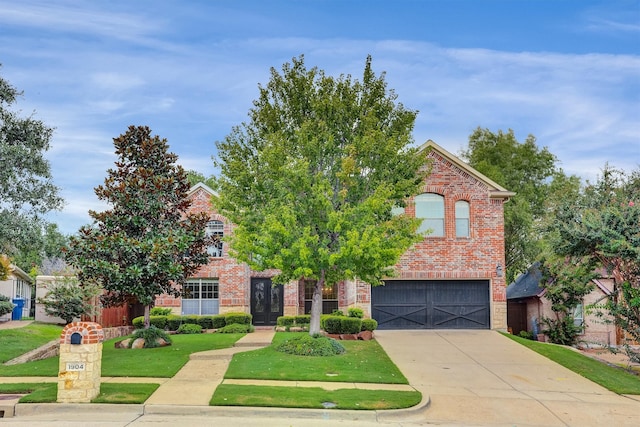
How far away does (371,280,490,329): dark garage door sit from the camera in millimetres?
25312

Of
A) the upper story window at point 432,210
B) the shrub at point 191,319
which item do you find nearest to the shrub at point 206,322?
the shrub at point 191,319

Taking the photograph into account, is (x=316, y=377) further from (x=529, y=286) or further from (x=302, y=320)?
(x=529, y=286)

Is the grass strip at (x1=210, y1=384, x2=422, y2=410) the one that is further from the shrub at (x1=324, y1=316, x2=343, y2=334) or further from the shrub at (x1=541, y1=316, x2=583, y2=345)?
the shrub at (x1=541, y1=316, x2=583, y2=345)

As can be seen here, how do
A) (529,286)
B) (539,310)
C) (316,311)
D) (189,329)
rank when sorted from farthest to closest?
(529,286), (539,310), (189,329), (316,311)

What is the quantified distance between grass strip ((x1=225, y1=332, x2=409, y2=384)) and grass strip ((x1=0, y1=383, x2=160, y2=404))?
7.91 ft

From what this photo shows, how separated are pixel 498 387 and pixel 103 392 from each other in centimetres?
901

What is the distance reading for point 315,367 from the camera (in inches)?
616

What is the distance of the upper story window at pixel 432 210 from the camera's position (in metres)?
25.5

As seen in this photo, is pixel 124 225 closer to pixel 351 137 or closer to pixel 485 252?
pixel 351 137

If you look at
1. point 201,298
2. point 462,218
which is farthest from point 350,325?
point 201,298

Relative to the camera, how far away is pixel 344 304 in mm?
28156

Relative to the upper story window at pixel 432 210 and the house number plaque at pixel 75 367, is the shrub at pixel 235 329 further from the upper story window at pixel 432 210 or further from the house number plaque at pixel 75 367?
the house number plaque at pixel 75 367

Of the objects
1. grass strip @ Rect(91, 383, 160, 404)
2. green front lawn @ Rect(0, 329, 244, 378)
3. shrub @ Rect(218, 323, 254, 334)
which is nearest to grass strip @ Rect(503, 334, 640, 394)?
green front lawn @ Rect(0, 329, 244, 378)

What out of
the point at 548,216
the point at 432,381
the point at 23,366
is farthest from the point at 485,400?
the point at 23,366
